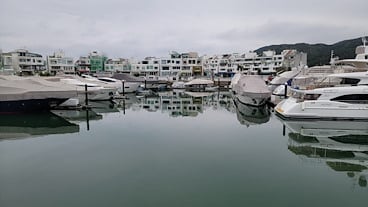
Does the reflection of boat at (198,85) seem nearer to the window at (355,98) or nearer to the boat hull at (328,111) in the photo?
the boat hull at (328,111)

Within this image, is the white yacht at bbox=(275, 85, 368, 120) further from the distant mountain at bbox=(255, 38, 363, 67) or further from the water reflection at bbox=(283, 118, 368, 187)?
the distant mountain at bbox=(255, 38, 363, 67)

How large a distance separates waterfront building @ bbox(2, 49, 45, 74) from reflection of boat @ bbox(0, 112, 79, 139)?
5104 centimetres

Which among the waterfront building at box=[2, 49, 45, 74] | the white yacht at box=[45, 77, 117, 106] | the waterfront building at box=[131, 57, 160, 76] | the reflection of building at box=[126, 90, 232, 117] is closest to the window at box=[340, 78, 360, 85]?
the reflection of building at box=[126, 90, 232, 117]

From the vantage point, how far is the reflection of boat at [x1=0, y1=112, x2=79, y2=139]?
541 inches

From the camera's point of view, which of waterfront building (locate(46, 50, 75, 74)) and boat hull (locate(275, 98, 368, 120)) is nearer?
boat hull (locate(275, 98, 368, 120))

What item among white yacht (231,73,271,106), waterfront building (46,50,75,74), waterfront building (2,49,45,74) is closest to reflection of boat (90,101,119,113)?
white yacht (231,73,271,106)

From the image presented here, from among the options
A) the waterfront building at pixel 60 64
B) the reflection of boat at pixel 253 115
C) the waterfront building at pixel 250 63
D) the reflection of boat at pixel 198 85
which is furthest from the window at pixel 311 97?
the waterfront building at pixel 60 64

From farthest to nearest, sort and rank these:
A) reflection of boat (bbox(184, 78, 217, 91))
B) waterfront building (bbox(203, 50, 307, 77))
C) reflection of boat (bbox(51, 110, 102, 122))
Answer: waterfront building (bbox(203, 50, 307, 77)) < reflection of boat (bbox(184, 78, 217, 91)) < reflection of boat (bbox(51, 110, 102, 122))

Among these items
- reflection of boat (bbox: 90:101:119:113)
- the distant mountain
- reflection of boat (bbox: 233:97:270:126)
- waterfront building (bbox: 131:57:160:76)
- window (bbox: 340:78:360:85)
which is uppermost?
the distant mountain

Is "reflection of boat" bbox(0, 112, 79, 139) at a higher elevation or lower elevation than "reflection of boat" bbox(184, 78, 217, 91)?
lower

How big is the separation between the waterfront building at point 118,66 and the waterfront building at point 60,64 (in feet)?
32.4

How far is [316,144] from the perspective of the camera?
12094 mm

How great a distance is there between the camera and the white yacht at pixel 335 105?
15906 millimetres

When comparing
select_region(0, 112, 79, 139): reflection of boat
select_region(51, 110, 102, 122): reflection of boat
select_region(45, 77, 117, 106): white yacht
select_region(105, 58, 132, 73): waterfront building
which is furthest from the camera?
select_region(105, 58, 132, 73): waterfront building
